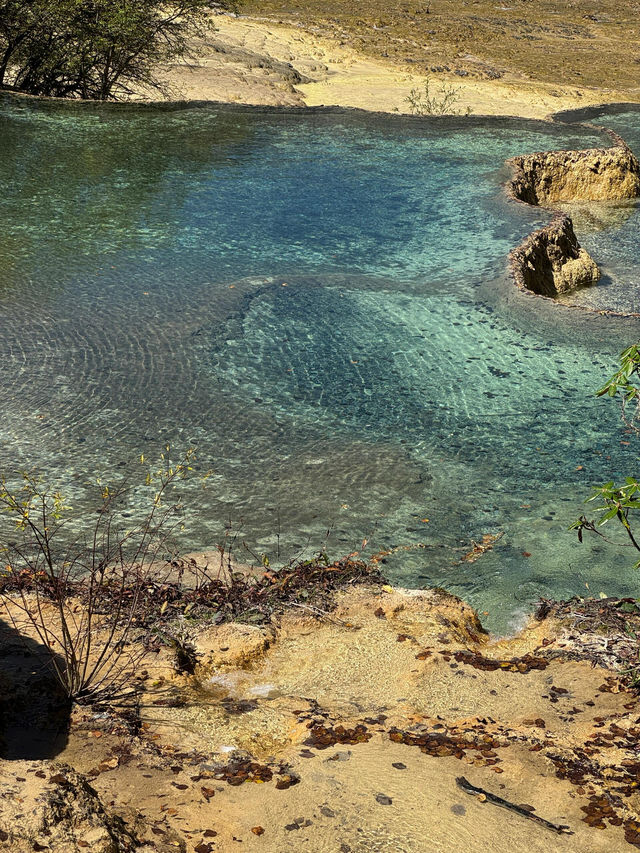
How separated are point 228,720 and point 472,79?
2113 cm

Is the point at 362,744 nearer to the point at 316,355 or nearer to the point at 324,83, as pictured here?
the point at 316,355

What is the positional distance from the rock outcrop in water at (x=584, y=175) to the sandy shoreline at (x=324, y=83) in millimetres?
4596

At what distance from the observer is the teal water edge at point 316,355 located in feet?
15.7

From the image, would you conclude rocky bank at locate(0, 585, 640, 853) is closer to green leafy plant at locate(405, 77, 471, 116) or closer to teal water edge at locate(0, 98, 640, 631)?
teal water edge at locate(0, 98, 640, 631)

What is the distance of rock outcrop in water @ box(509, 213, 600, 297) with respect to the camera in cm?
809

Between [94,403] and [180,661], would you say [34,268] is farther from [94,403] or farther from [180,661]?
[180,661]

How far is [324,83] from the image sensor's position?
20031 millimetres

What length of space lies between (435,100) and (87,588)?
16665mm

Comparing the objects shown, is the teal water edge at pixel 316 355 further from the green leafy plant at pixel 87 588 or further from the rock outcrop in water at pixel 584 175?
the rock outcrop in water at pixel 584 175

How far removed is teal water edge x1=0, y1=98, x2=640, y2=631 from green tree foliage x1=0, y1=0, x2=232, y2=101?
3156mm

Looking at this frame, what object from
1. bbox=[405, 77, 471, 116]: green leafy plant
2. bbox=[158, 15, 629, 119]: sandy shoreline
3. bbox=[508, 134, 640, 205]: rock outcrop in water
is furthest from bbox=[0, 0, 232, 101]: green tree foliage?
bbox=[508, 134, 640, 205]: rock outcrop in water

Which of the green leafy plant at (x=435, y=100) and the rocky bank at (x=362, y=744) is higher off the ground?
the green leafy plant at (x=435, y=100)

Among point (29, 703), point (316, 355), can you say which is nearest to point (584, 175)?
point (316, 355)

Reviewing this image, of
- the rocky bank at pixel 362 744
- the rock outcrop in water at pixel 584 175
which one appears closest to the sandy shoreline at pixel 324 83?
the rock outcrop in water at pixel 584 175
